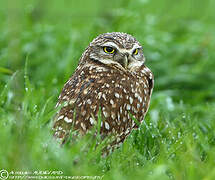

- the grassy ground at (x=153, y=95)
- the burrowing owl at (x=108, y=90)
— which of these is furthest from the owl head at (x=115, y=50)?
the grassy ground at (x=153, y=95)

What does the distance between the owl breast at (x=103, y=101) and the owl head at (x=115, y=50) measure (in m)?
0.07

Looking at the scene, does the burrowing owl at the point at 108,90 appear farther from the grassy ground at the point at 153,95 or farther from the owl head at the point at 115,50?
the grassy ground at the point at 153,95

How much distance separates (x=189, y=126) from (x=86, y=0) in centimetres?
779

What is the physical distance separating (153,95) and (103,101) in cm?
258

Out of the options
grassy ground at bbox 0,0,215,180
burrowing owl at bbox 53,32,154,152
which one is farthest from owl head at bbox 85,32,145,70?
grassy ground at bbox 0,0,215,180

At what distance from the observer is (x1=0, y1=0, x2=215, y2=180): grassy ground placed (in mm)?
2709

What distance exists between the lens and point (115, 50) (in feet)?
12.8

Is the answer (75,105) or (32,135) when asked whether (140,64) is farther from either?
(32,135)

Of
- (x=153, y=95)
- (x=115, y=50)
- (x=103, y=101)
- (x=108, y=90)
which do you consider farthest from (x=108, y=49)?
(x=153, y=95)

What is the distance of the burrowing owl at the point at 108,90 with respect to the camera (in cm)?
345

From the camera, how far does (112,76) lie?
372 centimetres

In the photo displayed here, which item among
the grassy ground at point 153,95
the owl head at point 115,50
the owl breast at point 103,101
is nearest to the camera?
the grassy ground at point 153,95

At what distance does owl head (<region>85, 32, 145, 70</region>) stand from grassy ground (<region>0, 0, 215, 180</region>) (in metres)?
0.54

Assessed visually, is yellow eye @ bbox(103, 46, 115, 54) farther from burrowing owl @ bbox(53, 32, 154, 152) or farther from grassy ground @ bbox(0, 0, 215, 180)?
grassy ground @ bbox(0, 0, 215, 180)
